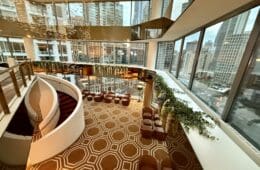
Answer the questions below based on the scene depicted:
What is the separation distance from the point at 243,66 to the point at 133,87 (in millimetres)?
8265

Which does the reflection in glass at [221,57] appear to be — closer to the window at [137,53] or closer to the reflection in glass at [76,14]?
the window at [137,53]

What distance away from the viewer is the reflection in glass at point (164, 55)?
23.7ft

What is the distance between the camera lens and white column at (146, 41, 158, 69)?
8.23 meters

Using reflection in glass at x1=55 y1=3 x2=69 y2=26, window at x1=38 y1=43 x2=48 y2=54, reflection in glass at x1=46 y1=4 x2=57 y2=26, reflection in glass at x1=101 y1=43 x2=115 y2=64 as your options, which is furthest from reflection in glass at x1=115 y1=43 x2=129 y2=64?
window at x1=38 y1=43 x2=48 y2=54

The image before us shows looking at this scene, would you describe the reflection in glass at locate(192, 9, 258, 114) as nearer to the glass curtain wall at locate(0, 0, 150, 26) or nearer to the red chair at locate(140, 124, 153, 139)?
the red chair at locate(140, 124, 153, 139)

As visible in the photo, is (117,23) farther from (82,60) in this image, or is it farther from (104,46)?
(82,60)

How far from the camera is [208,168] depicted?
1.58 m

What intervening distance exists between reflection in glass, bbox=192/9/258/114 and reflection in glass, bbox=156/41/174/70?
3603 mm

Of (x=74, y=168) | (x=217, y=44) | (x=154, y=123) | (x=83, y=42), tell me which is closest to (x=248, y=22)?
(x=217, y=44)

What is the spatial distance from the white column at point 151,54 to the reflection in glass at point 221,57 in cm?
482

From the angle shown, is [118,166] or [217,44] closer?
[217,44]

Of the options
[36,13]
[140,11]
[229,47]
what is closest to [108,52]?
[140,11]

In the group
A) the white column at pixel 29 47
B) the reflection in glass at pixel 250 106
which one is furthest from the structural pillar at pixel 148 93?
the white column at pixel 29 47

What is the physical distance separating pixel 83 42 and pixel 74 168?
889cm
